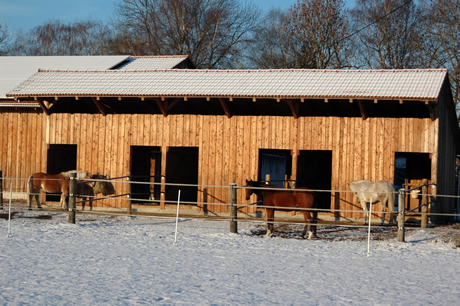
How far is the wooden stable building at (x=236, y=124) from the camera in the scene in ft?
55.7

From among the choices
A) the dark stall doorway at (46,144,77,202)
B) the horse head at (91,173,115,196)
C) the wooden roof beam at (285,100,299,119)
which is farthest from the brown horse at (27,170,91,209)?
the wooden roof beam at (285,100,299,119)

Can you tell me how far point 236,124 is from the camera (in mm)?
18188

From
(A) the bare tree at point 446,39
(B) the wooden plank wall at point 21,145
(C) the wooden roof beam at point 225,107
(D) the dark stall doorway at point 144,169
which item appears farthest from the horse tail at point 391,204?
(A) the bare tree at point 446,39

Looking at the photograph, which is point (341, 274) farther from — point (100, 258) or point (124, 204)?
point (124, 204)

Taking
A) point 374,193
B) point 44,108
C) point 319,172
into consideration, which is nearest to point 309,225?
point 374,193

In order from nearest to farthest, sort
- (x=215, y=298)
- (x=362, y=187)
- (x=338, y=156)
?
(x=215, y=298), (x=362, y=187), (x=338, y=156)

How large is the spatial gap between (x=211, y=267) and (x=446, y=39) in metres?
27.4

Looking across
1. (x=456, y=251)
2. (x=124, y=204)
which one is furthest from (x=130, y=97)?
(x=456, y=251)

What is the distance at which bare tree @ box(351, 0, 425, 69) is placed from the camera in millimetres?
37781

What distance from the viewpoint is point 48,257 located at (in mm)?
10516

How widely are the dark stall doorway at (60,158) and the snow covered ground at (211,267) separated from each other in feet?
17.4

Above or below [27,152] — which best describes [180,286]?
below

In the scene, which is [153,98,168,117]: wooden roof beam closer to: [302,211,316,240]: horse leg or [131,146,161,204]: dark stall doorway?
[131,146,161,204]: dark stall doorway

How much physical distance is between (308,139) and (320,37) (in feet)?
67.8
